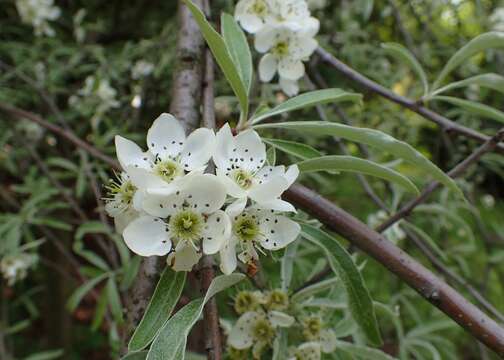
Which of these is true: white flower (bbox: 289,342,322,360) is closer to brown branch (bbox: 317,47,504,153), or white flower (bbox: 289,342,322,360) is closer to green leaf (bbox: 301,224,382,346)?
green leaf (bbox: 301,224,382,346)

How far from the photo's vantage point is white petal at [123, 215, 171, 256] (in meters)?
0.69

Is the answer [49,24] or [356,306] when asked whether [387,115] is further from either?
[49,24]

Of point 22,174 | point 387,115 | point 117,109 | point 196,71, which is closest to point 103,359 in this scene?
point 22,174

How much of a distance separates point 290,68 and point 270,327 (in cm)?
56

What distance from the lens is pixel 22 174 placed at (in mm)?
2244

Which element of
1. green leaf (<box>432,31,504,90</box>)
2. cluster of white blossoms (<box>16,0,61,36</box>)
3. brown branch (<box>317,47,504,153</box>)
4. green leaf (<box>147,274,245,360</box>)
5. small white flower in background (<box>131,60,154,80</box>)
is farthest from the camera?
cluster of white blossoms (<box>16,0,61,36</box>)

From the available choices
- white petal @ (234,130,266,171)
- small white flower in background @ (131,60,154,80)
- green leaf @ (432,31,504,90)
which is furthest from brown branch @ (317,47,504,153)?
small white flower in background @ (131,60,154,80)

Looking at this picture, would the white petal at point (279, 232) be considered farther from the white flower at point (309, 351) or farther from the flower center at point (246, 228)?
the white flower at point (309, 351)

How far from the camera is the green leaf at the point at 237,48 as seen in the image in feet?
3.04

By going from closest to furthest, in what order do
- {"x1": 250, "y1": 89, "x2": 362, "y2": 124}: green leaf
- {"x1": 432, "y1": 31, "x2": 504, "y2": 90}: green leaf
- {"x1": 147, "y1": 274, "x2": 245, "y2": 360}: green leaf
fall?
1. {"x1": 147, "y1": 274, "x2": 245, "y2": 360}: green leaf
2. {"x1": 250, "y1": 89, "x2": 362, "y2": 124}: green leaf
3. {"x1": 432, "y1": 31, "x2": 504, "y2": 90}: green leaf

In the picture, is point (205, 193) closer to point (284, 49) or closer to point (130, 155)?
point (130, 155)

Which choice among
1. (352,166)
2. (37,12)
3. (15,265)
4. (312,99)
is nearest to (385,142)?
(352,166)

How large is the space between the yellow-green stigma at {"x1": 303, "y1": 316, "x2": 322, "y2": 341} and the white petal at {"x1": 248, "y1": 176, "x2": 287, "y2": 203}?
0.40m

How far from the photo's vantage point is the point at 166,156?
77cm
